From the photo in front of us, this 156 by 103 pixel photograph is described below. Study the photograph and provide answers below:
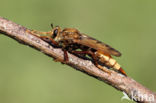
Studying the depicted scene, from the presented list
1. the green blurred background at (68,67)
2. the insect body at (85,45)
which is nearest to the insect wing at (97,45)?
the insect body at (85,45)

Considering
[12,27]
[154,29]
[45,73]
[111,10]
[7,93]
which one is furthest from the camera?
[111,10]

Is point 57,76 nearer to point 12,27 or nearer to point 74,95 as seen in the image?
point 74,95

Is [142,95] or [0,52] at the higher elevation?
[0,52]

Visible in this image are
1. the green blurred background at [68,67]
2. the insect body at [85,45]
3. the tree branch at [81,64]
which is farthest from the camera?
the green blurred background at [68,67]

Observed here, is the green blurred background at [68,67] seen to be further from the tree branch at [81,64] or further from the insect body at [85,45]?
the tree branch at [81,64]

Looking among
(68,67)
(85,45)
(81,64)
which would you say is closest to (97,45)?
(85,45)

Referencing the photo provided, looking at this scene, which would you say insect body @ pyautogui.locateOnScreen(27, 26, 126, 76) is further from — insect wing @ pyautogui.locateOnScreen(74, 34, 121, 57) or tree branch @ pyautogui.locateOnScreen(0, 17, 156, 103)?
tree branch @ pyautogui.locateOnScreen(0, 17, 156, 103)

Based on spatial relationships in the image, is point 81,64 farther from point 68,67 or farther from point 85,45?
point 68,67

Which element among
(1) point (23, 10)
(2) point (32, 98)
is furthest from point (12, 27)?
(1) point (23, 10)
